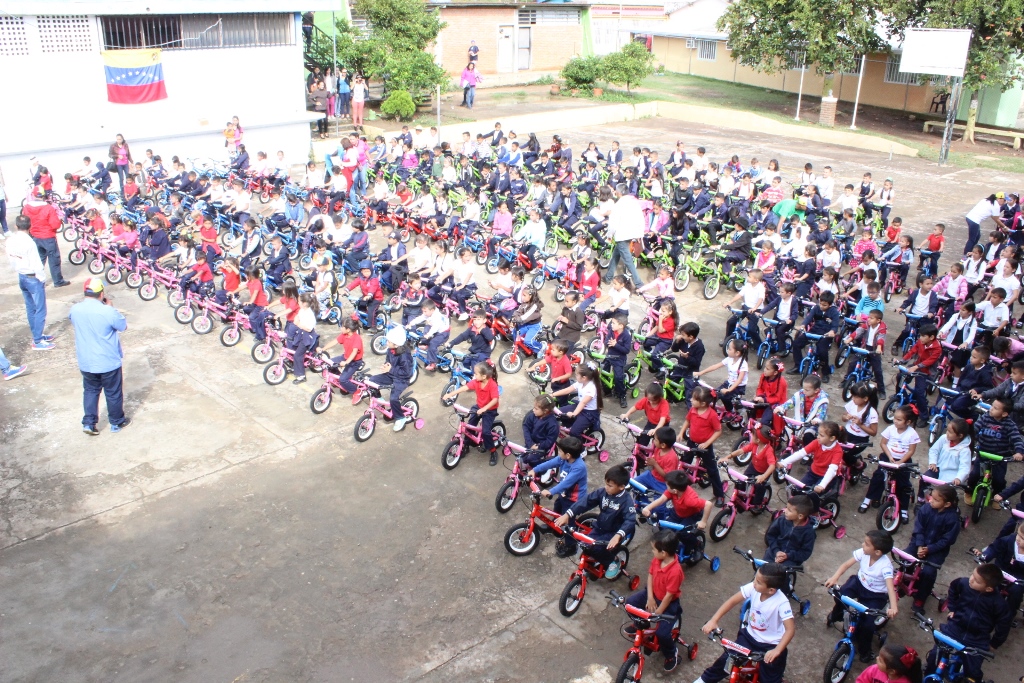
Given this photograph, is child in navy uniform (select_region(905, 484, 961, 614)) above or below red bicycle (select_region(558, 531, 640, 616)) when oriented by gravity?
above

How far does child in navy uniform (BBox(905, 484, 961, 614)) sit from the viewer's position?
297 inches

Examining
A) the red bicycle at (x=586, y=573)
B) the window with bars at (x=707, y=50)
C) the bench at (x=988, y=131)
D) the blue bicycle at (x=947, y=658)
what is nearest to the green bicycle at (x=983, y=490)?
the blue bicycle at (x=947, y=658)

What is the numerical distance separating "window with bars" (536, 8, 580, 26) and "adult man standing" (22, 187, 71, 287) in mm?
30145

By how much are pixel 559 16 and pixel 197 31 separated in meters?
22.2

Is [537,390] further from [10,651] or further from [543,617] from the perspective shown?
[10,651]

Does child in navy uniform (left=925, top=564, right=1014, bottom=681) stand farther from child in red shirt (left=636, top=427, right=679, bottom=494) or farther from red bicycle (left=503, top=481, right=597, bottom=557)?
red bicycle (left=503, top=481, right=597, bottom=557)

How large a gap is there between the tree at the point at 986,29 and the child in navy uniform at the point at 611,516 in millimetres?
25823

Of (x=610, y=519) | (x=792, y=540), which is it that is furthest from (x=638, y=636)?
(x=792, y=540)

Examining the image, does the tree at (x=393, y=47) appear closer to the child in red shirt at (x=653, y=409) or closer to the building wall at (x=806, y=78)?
the building wall at (x=806, y=78)

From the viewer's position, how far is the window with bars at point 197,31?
2216 centimetres

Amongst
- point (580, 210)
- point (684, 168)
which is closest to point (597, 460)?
point (580, 210)

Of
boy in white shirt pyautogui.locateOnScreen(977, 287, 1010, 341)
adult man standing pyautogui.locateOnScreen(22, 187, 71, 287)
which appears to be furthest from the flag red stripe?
boy in white shirt pyautogui.locateOnScreen(977, 287, 1010, 341)

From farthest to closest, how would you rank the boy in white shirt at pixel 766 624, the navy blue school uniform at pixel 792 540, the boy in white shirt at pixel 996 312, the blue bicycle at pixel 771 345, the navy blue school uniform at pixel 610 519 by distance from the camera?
the blue bicycle at pixel 771 345 → the boy in white shirt at pixel 996 312 → the navy blue school uniform at pixel 610 519 → the navy blue school uniform at pixel 792 540 → the boy in white shirt at pixel 766 624

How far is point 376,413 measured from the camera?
11000 mm
